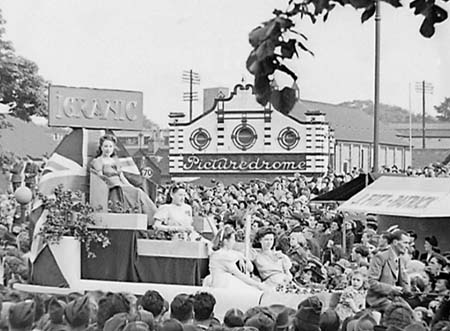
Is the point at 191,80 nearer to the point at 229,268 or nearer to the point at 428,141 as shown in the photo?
the point at 428,141

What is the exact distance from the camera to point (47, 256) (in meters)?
10.0

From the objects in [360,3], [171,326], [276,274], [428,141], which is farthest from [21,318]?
[428,141]

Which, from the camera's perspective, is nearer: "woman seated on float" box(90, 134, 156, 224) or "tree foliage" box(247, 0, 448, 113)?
"tree foliage" box(247, 0, 448, 113)

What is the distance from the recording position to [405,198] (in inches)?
516

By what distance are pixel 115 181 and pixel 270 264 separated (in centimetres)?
204

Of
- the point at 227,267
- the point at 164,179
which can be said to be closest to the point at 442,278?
the point at 227,267

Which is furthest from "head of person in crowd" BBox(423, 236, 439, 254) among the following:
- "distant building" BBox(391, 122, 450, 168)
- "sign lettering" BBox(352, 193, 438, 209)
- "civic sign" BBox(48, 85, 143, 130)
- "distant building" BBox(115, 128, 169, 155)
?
"distant building" BBox(115, 128, 169, 155)

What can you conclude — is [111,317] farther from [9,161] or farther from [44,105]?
[44,105]

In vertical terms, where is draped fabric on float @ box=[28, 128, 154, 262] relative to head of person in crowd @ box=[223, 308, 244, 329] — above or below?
above

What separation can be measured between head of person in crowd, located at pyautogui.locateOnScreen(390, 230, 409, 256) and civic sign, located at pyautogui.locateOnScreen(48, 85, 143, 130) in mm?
2806

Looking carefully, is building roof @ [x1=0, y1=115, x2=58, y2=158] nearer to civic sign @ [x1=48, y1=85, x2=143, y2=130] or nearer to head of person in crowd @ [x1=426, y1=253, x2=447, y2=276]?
civic sign @ [x1=48, y1=85, x2=143, y2=130]

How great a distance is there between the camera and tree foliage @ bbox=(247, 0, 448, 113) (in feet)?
10.0

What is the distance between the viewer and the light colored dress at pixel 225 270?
9.04 meters

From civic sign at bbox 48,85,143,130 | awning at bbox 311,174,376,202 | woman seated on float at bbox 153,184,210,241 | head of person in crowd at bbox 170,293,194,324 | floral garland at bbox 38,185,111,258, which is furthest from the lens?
awning at bbox 311,174,376,202
